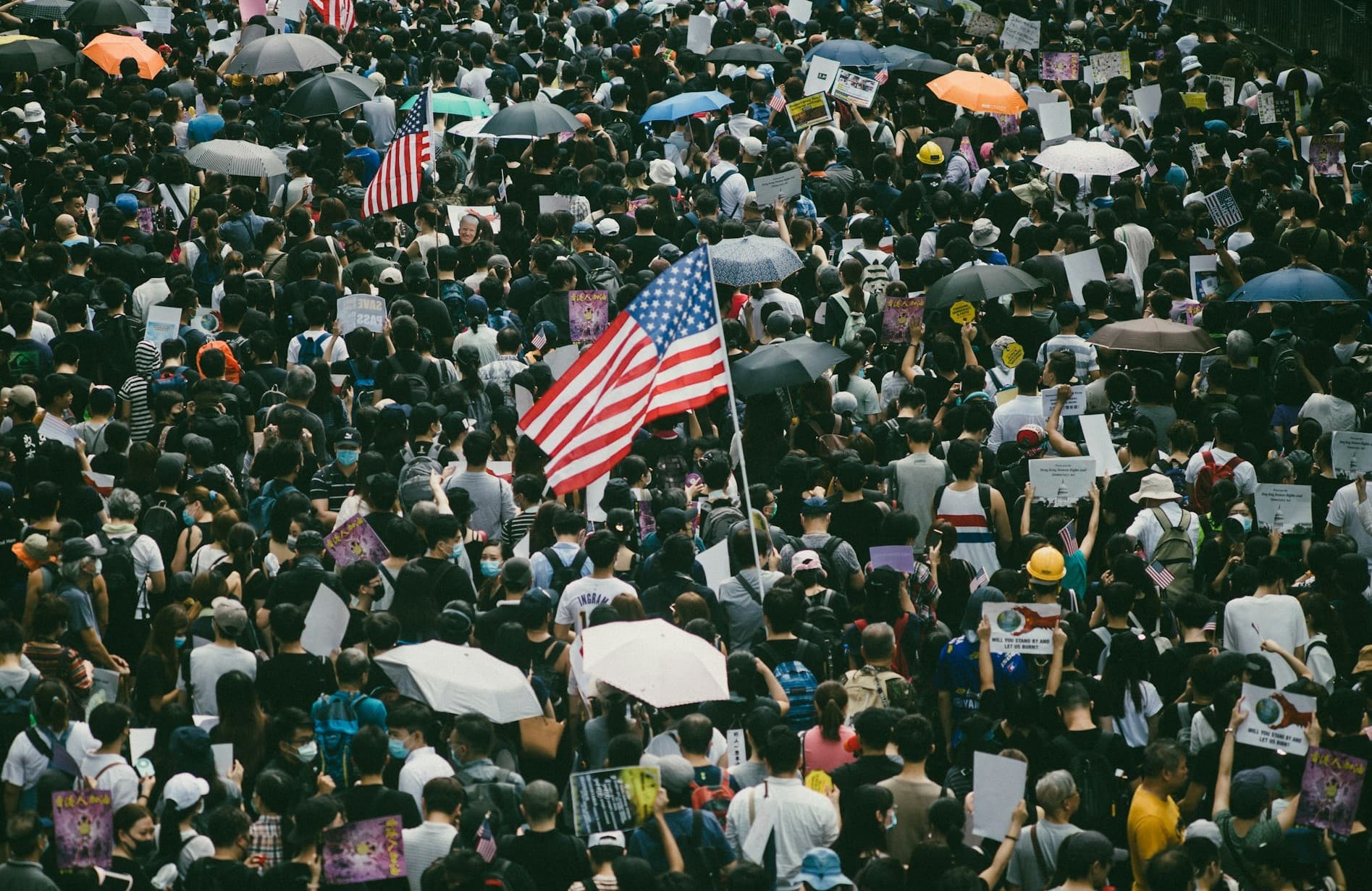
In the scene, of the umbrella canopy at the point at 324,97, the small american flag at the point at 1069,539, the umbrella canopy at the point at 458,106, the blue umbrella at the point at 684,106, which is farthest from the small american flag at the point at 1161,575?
the umbrella canopy at the point at 324,97

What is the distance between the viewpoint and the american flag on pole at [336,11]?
23.9 metres

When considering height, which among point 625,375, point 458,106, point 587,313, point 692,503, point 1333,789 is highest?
point 625,375

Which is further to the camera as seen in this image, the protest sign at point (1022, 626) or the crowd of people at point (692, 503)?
the protest sign at point (1022, 626)

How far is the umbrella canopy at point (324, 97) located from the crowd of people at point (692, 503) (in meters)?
0.26

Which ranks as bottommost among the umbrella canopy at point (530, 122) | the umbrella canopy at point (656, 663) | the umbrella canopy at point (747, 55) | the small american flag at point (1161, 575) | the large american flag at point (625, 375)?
the umbrella canopy at point (747, 55)

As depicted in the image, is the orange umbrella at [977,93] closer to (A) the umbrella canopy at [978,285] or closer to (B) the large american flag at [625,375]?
(A) the umbrella canopy at [978,285]

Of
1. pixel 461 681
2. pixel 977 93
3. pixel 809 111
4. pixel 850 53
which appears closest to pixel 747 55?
pixel 850 53

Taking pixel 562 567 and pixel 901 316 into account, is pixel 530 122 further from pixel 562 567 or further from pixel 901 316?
pixel 562 567

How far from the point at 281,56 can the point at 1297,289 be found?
11973 millimetres

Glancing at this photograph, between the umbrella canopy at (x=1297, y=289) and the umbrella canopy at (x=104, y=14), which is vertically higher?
the umbrella canopy at (x=1297, y=289)

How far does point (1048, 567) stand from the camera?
1005 centimetres

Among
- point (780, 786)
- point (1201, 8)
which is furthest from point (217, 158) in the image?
point (1201, 8)

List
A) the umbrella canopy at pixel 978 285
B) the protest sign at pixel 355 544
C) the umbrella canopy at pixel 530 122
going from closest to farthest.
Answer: the protest sign at pixel 355 544 → the umbrella canopy at pixel 978 285 → the umbrella canopy at pixel 530 122

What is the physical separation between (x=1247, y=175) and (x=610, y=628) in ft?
36.3
